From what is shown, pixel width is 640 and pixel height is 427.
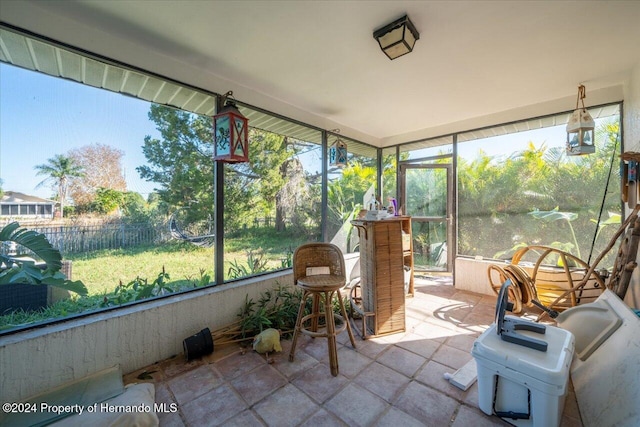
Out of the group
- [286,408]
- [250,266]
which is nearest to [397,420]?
[286,408]

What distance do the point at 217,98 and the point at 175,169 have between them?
0.84m

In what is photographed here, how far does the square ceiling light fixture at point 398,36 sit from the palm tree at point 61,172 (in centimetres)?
247

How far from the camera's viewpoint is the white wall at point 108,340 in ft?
5.12

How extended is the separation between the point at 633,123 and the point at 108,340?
16.6 ft

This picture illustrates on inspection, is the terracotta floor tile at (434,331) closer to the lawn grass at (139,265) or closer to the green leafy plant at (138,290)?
the lawn grass at (139,265)

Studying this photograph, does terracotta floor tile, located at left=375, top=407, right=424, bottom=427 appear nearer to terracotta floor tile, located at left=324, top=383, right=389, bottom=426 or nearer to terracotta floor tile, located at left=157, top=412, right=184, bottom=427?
terracotta floor tile, located at left=324, top=383, right=389, bottom=426

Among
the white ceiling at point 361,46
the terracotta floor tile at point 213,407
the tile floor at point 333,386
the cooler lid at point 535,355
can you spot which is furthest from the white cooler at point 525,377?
the white ceiling at point 361,46

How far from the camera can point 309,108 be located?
3.27 m

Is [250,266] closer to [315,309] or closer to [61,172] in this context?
[315,309]

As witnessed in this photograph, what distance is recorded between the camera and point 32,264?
1.72m

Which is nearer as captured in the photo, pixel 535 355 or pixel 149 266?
pixel 535 355

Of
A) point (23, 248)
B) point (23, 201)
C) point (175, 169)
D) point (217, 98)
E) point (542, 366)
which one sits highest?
point (217, 98)

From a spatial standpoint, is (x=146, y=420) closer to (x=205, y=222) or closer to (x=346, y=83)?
(x=205, y=222)

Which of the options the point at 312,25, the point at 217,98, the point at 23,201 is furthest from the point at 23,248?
the point at 312,25
